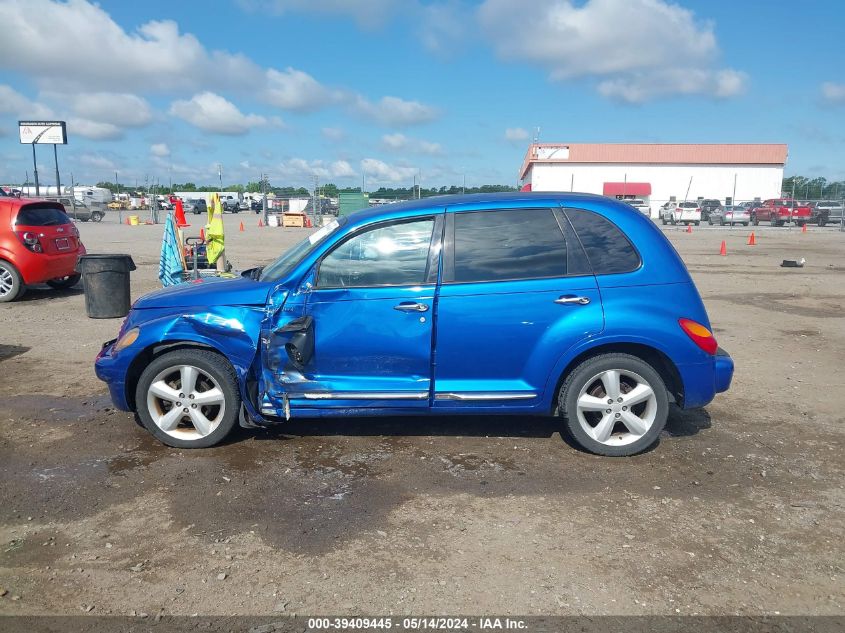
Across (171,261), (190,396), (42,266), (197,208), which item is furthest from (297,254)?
(197,208)

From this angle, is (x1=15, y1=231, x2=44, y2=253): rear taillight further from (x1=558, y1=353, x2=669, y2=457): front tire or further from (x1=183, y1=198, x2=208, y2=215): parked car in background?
(x1=183, y1=198, x2=208, y2=215): parked car in background

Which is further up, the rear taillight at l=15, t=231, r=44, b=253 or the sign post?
the sign post

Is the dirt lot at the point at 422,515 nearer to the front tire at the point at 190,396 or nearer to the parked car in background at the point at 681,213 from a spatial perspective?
the front tire at the point at 190,396

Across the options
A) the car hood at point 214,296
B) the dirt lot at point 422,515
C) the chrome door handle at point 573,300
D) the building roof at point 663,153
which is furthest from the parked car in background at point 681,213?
the car hood at point 214,296

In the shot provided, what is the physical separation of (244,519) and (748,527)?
2.87 meters

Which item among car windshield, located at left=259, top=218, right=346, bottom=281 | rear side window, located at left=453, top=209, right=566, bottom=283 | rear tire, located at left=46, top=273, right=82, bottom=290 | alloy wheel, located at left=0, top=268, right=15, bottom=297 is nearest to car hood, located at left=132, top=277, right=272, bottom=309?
car windshield, located at left=259, top=218, right=346, bottom=281

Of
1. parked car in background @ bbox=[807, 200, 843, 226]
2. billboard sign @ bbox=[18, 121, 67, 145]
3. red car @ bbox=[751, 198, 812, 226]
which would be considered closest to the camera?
billboard sign @ bbox=[18, 121, 67, 145]

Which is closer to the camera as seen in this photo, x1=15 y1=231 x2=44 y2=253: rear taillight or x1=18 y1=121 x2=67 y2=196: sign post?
x1=15 y1=231 x2=44 y2=253: rear taillight

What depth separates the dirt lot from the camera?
3.05m

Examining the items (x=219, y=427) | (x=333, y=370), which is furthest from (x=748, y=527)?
(x=219, y=427)

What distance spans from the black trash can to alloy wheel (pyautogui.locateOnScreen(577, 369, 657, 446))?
712 centimetres

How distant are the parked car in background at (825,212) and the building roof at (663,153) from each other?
26636 millimetres

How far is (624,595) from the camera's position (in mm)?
3031

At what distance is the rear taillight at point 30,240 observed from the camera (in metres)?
10.4
